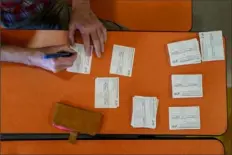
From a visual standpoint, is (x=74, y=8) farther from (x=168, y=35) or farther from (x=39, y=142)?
(x=39, y=142)

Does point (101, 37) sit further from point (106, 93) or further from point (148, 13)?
point (148, 13)

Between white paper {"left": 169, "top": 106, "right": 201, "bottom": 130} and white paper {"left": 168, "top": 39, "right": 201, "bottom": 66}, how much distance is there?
0.53 ft

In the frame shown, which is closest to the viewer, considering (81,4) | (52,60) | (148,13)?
(52,60)

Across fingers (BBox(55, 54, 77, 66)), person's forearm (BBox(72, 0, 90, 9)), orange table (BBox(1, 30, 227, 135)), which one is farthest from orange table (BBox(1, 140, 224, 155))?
person's forearm (BBox(72, 0, 90, 9))

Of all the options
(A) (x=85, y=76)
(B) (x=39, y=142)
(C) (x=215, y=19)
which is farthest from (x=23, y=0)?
(C) (x=215, y=19)

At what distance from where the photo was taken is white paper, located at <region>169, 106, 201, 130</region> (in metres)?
1.31

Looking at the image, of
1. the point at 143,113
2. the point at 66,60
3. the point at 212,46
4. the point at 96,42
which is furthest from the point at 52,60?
the point at 212,46

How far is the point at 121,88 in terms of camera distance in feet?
4.32

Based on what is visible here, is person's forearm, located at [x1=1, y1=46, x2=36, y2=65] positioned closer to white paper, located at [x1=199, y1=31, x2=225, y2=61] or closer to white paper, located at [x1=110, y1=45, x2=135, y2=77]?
white paper, located at [x1=110, y1=45, x2=135, y2=77]

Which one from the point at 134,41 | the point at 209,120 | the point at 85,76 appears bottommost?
the point at 209,120

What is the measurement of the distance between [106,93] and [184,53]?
31 cm

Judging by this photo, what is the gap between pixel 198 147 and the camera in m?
1.31

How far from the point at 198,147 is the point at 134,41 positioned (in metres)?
0.43

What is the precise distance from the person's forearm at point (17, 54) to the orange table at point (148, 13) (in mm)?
428
